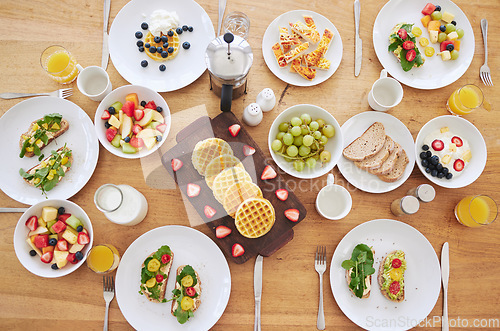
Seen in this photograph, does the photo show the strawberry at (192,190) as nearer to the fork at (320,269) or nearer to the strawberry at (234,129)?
the strawberry at (234,129)

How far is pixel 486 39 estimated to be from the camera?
2.57 meters

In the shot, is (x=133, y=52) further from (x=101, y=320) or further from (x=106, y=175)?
(x=101, y=320)

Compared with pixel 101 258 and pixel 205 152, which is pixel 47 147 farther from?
pixel 205 152

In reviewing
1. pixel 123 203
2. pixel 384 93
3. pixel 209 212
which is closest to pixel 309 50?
pixel 384 93

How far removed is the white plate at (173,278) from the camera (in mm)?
2102

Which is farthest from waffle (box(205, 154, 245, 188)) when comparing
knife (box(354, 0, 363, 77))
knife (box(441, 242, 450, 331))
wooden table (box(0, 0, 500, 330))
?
knife (box(441, 242, 450, 331))

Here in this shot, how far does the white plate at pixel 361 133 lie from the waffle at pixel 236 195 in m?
0.62

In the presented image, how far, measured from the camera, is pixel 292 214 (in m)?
2.17

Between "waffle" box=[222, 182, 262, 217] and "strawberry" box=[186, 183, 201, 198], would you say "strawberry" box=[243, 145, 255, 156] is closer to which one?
"waffle" box=[222, 182, 262, 217]

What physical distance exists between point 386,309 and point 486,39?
208cm

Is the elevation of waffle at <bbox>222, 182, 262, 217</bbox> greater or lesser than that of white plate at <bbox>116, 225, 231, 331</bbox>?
greater

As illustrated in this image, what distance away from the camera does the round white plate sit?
2.18 meters

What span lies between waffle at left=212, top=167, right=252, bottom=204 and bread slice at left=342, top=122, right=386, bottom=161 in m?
0.73

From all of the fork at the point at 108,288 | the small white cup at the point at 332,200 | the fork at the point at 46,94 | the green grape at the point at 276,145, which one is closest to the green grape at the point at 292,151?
the green grape at the point at 276,145
